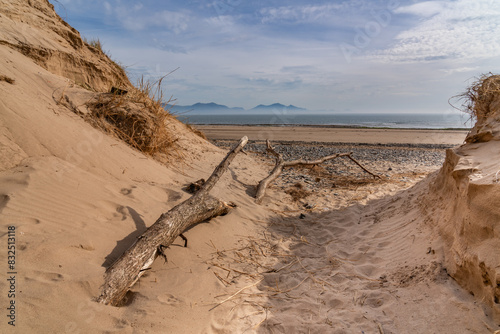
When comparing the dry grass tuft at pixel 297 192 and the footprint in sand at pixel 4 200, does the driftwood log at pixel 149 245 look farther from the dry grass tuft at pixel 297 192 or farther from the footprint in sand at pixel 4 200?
the dry grass tuft at pixel 297 192

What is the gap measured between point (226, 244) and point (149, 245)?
4.49ft

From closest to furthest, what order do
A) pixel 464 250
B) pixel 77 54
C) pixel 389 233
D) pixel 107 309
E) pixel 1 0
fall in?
pixel 107 309, pixel 464 250, pixel 389 233, pixel 1 0, pixel 77 54

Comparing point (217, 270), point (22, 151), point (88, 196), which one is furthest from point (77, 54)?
point (217, 270)

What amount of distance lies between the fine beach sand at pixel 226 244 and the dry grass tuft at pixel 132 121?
289 millimetres

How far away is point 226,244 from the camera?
13.5ft

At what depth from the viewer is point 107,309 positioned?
2307 millimetres

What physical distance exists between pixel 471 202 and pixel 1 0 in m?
9.98

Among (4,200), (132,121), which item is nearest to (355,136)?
(132,121)

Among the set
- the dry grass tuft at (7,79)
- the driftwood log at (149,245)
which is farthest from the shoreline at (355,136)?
the dry grass tuft at (7,79)

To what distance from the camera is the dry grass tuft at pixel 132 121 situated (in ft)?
19.9

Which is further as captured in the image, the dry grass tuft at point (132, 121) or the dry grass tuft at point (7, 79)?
the dry grass tuft at point (132, 121)

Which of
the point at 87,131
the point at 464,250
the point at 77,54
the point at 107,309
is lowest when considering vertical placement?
the point at 107,309

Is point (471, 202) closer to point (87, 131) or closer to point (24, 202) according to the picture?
point (24, 202)

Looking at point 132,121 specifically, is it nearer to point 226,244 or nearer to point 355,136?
point 226,244
